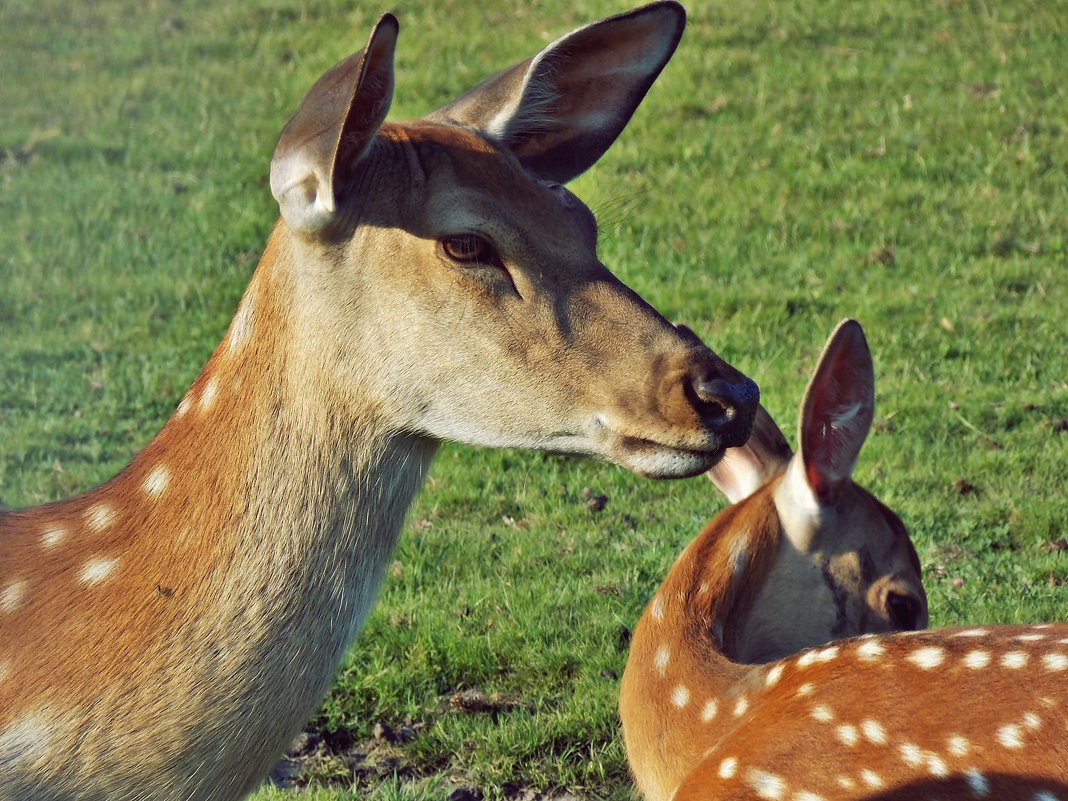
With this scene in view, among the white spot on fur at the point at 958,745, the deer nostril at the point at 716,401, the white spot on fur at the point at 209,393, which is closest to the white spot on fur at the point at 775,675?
the white spot on fur at the point at 958,745

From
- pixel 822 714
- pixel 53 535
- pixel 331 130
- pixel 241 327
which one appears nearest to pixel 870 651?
pixel 822 714

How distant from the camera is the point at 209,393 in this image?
322 cm

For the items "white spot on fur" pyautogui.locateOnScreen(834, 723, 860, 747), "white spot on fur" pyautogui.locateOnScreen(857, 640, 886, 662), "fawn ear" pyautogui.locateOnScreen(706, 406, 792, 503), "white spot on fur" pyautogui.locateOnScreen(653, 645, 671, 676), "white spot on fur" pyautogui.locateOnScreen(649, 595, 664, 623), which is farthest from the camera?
"fawn ear" pyautogui.locateOnScreen(706, 406, 792, 503)

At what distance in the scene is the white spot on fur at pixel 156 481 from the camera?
316 cm

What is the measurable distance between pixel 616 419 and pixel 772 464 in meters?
1.79

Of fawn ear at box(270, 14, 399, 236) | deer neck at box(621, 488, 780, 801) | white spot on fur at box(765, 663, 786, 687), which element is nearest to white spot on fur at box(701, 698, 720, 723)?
deer neck at box(621, 488, 780, 801)

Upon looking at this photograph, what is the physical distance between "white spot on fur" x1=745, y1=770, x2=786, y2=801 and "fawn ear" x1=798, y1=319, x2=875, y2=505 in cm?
98

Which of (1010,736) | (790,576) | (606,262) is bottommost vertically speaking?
(606,262)

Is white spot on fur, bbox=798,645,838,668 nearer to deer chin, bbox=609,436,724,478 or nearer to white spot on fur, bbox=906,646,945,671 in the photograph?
white spot on fur, bbox=906,646,945,671

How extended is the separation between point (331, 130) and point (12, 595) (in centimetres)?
120

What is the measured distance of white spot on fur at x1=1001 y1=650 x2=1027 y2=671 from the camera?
11.0ft

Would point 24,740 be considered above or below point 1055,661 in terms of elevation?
above

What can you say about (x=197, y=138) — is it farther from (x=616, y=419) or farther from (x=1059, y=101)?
(x=616, y=419)

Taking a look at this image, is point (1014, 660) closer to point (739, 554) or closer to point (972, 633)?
point (972, 633)
